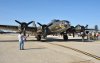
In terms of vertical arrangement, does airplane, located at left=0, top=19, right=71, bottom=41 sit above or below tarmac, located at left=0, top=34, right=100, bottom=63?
above

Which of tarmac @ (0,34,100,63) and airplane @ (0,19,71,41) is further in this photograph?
airplane @ (0,19,71,41)

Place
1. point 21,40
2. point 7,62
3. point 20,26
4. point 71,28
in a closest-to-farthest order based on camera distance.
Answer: point 7,62 → point 21,40 → point 20,26 → point 71,28

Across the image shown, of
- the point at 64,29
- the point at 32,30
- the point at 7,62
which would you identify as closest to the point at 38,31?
the point at 32,30

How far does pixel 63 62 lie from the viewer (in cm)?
1141

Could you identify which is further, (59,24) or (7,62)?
(59,24)

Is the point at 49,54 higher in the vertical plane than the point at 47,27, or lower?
lower

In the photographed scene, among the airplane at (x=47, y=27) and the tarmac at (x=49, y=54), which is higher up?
the airplane at (x=47, y=27)

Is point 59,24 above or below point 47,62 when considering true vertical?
above

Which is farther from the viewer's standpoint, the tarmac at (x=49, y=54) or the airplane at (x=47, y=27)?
the airplane at (x=47, y=27)

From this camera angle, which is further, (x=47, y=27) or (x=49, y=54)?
(x=47, y=27)

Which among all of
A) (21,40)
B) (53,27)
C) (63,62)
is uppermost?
(53,27)

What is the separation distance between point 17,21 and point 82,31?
11940 mm

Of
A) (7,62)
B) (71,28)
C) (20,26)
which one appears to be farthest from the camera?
(71,28)

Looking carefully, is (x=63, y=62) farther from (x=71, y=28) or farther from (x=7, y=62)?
(x=71, y=28)
